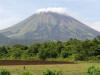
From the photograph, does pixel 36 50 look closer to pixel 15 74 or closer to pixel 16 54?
pixel 16 54

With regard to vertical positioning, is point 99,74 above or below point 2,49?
below

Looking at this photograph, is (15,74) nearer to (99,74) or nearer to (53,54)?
(99,74)

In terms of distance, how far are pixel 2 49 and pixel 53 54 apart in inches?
878

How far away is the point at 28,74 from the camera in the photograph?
68.6 ft

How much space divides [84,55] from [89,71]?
39836 millimetres

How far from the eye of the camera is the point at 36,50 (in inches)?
3174

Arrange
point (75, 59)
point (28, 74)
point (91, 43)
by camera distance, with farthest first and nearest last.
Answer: point (91, 43) < point (75, 59) < point (28, 74)

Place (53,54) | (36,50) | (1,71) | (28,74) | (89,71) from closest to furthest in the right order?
1. (28,74)
2. (1,71)
3. (89,71)
4. (53,54)
5. (36,50)

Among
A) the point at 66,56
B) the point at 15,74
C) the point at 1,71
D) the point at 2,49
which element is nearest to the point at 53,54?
the point at 66,56

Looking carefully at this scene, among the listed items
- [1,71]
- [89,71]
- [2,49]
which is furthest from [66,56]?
[1,71]

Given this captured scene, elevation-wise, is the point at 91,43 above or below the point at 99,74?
above

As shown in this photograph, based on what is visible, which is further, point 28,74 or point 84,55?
point 84,55

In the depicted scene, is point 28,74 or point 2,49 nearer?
point 28,74

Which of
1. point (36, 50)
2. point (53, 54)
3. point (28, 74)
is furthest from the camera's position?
point (36, 50)
